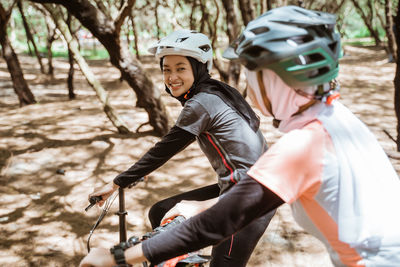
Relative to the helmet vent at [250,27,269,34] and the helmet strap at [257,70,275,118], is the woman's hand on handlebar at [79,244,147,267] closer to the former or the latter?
the helmet strap at [257,70,275,118]

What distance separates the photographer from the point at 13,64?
991 centimetres

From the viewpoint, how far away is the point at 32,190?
17.6ft

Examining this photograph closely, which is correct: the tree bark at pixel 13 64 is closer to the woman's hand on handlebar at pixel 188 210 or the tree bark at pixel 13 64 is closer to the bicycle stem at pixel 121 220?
the bicycle stem at pixel 121 220

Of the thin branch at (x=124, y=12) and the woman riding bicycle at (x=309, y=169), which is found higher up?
the thin branch at (x=124, y=12)

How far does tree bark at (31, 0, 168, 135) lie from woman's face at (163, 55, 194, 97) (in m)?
3.81

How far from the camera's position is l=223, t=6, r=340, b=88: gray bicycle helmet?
1223mm

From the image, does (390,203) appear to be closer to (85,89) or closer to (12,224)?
(12,224)

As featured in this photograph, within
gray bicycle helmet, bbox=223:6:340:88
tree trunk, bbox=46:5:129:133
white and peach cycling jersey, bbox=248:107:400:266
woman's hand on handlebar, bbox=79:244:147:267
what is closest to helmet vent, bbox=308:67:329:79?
gray bicycle helmet, bbox=223:6:340:88

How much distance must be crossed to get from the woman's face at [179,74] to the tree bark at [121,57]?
3.81 metres

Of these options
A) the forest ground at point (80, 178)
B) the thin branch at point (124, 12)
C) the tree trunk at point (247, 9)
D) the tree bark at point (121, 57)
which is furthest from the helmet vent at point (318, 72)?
the tree trunk at point (247, 9)

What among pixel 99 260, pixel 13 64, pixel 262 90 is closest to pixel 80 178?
pixel 99 260

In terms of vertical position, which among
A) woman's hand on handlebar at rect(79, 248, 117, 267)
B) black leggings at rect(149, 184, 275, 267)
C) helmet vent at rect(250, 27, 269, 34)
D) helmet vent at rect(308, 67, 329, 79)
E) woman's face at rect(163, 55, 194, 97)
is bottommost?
black leggings at rect(149, 184, 275, 267)

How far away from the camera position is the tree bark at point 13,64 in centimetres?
941

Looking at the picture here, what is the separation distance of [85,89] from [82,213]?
1067cm
